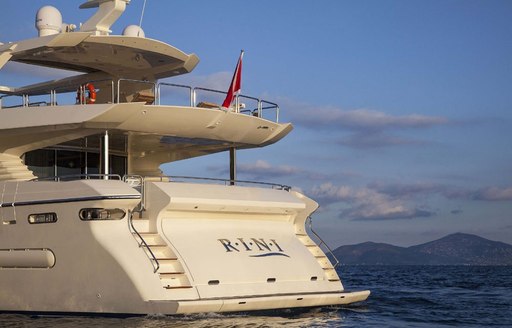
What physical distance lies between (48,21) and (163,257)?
7207 mm

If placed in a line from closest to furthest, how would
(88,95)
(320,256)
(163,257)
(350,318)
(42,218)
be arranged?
1. (163,257)
2. (42,218)
3. (350,318)
4. (88,95)
5. (320,256)

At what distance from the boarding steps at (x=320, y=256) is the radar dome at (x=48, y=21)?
7.28 metres

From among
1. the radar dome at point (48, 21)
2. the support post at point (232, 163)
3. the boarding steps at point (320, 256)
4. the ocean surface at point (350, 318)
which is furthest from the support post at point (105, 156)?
the boarding steps at point (320, 256)

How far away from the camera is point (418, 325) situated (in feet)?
54.0

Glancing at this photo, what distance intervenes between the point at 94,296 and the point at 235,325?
2.61 metres

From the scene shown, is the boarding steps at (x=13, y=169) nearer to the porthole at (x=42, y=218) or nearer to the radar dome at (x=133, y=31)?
the porthole at (x=42, y=218)

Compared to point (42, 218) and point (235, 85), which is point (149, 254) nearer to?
point (42, 218)

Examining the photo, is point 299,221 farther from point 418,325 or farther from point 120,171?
point 120,171

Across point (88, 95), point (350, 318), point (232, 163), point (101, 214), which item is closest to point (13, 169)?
point (88, 95)

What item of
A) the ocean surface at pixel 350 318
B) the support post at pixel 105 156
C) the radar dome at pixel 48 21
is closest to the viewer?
the ocean surface at pixel 350 318

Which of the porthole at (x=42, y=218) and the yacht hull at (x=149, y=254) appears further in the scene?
the porthole at (x=42, y=218)

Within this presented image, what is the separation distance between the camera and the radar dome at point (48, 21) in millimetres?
19312

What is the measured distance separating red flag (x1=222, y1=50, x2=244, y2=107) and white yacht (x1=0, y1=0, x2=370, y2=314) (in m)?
0.20

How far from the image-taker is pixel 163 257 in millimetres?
15102
